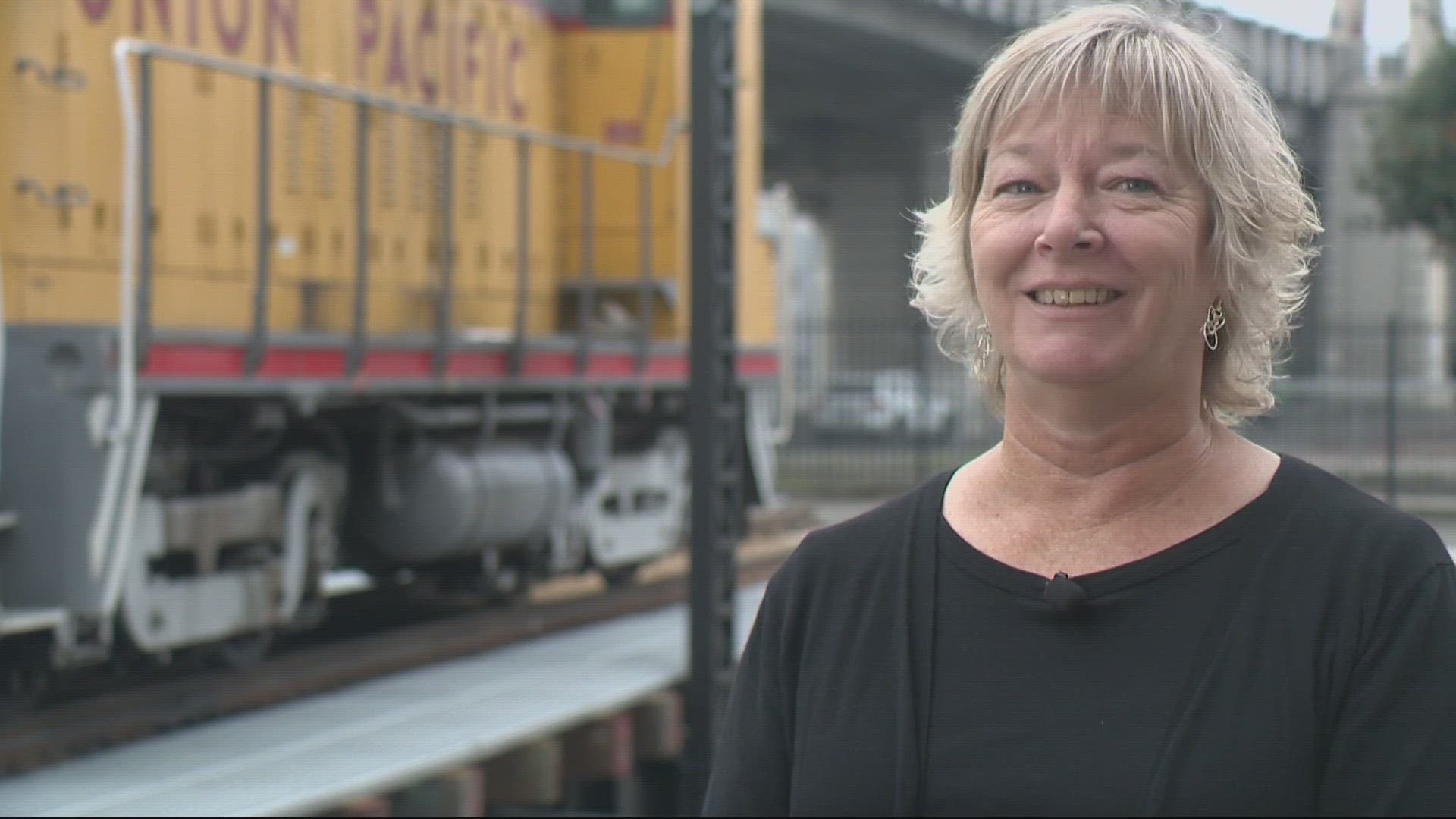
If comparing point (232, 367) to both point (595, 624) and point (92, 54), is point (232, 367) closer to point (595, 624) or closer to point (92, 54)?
point (92, 54)

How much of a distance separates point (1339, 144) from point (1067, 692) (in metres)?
14.3

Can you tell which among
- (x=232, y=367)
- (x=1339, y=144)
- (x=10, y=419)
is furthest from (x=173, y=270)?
(x=1339, y=144)

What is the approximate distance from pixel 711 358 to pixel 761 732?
4.45m

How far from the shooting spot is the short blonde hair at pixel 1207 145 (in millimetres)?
1897

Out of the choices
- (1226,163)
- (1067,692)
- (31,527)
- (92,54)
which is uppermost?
Result: (92,54)

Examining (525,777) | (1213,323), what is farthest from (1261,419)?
(1213,323)

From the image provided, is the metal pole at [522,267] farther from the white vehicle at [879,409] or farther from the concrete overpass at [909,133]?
the white vehicle at [879,409]

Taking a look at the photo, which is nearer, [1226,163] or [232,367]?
[1226,163]

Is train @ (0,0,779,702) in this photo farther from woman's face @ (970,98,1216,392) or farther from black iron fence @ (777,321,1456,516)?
woman's face @ (970,98,1216,392)

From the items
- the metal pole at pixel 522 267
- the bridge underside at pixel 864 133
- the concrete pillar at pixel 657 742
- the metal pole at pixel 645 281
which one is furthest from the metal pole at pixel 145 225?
the bridge underside at pixel 864 133

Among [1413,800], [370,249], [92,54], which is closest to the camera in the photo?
[1413,800]

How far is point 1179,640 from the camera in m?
1.82

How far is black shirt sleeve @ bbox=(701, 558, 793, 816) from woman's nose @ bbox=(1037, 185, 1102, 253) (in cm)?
47

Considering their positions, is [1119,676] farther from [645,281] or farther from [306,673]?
[645,281]
